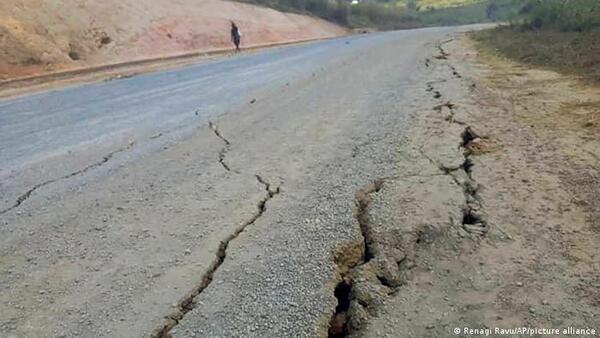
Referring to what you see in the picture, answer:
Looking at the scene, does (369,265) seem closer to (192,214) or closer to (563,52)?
(192,214)

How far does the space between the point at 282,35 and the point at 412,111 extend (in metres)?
34.8

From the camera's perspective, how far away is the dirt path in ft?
8.44

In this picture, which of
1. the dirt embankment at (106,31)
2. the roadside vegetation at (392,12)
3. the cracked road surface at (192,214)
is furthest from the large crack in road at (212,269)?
the roadside vegetation at (392,12)

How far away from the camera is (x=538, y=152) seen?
494 centimetres

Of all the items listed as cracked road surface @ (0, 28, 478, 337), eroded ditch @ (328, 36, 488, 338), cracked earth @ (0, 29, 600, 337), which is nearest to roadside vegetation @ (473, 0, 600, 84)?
cracked road surface @ (0, 28, 478, 337)

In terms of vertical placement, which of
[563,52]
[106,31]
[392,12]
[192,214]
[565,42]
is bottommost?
[392,12]

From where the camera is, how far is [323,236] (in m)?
3.51

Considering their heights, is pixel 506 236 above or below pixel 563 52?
above

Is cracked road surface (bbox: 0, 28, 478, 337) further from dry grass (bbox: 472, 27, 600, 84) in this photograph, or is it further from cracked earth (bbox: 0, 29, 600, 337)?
dry grass (bbox: 472, 27, 600, 84)

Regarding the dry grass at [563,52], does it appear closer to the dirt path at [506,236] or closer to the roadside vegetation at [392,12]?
the dirt path at [506,236]

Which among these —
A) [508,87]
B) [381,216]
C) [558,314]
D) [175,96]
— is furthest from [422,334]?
[175,96]

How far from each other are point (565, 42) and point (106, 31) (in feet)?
69.1

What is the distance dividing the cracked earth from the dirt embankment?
17881mm

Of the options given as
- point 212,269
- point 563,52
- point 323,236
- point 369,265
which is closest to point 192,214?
point 212,269
